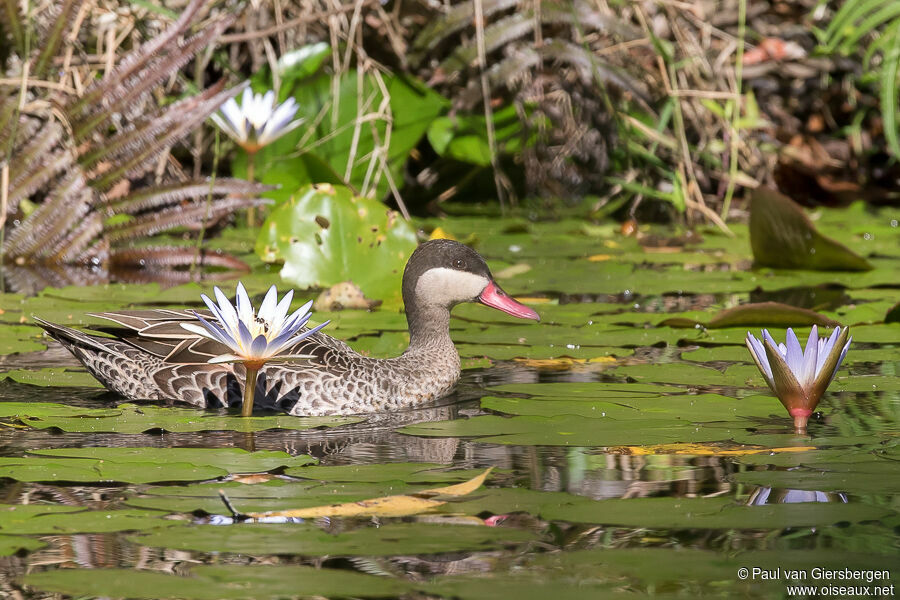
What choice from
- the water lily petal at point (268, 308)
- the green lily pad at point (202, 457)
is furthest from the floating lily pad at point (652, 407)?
the green lily pad at point (202, 457)

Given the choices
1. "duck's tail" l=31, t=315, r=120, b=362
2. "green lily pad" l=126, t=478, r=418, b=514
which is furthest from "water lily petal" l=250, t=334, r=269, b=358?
"duck's tail" l=31, t=315, r=120, b=362

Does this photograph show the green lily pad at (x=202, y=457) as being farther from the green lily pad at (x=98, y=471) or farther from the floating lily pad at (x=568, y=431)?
the floating lily pad at (x=568, y=431)

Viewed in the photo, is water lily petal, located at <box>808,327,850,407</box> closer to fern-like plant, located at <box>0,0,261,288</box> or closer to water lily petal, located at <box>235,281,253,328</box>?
water lily petal, located at <box>235,281,253,328</box>

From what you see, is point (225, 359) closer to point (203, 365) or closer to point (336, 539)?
point (203, 365)

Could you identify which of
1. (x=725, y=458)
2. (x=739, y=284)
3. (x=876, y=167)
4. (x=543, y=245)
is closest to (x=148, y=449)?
(x=725, y=458)

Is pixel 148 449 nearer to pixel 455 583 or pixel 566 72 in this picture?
pixel 455 583

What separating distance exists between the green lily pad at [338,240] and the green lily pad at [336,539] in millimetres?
3199

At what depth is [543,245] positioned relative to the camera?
7465 mm

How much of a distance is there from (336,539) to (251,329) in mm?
1183

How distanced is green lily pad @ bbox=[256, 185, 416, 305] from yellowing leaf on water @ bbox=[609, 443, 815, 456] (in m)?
2.56

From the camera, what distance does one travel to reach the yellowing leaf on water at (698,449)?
3.21m

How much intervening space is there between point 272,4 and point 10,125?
265cm

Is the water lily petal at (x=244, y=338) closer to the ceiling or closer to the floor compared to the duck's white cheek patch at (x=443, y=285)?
closer to the floor

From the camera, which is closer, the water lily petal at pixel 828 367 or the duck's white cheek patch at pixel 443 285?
the water lily petal at pixel 828 367
